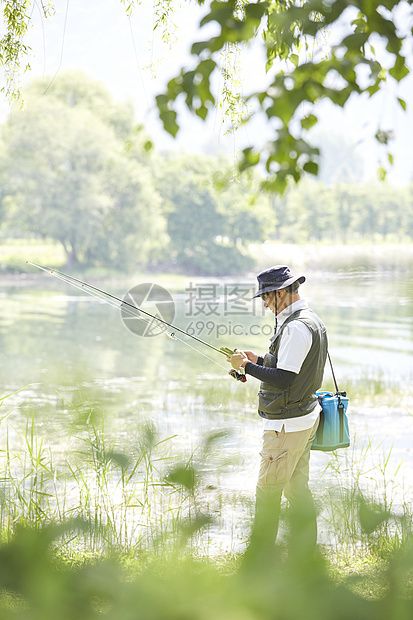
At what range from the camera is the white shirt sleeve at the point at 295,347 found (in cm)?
310

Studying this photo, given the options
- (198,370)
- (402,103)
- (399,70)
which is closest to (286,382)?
(402,103)

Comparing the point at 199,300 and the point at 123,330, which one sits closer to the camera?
the point at 123,330

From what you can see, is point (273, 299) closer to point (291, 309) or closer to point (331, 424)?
point (291, 309)

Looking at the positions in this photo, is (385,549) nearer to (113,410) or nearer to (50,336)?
(113,410)

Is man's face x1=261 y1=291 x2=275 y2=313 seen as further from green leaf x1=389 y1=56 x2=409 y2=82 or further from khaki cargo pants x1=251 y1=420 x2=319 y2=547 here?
green leaf x1=389 y1=56 x2=409 y2=82

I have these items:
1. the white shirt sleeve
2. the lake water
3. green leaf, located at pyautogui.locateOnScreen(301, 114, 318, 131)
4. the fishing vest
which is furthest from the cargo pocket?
green leaf, located at pyautogui.locateOnScreen(301, 114, 318, 131)

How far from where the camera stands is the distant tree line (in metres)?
38.1

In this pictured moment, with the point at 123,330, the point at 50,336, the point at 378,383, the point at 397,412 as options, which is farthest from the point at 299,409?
the point at 123,330

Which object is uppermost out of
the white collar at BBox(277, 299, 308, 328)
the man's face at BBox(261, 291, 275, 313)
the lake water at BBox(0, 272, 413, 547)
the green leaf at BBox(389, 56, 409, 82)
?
the green leaf at BBox(389, 56, 409, 82)

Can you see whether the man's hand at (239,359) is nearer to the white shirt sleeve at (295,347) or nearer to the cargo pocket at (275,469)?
the white shirt sleeve at (295,347)

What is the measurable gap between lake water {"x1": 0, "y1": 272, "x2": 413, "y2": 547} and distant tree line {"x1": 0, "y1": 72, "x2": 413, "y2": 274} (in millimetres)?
3162

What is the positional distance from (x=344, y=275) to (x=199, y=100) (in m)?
45.8

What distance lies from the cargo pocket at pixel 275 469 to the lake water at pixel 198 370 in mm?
355

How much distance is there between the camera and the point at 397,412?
8672 millimetres
